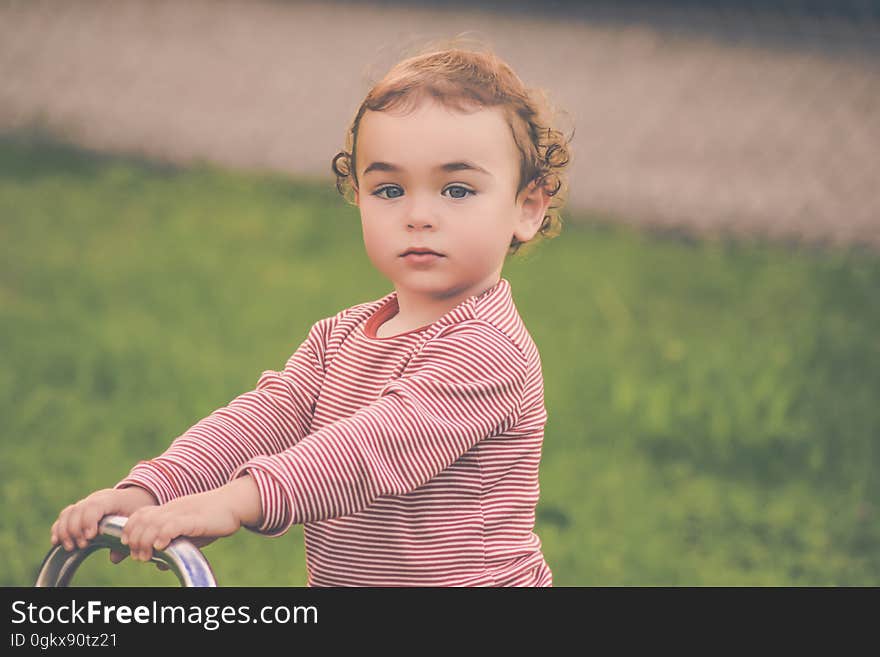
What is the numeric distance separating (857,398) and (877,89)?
354cm

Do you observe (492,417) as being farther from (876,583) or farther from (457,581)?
(876,583)

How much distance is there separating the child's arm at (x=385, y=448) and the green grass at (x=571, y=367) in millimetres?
2568

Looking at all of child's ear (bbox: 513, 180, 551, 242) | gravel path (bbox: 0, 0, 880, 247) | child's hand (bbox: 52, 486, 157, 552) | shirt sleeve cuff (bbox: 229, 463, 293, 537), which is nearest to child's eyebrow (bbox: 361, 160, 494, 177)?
child's ear (bbox: 513, 180, 551, 242)

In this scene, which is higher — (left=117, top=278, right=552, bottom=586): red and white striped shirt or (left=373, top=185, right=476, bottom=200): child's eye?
(left=373, top=185, right=476, bottom=200): child's eye

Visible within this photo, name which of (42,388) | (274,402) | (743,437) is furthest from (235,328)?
(274,402)

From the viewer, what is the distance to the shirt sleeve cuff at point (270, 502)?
165 cm

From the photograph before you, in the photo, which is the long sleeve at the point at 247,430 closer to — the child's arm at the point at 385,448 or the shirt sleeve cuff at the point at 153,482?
the shirt sleeve cuff at the point at 153,482

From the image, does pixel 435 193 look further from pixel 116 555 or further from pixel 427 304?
pixel 116 555

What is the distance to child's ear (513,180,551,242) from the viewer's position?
2.00 m

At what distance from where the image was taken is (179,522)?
5.22ft

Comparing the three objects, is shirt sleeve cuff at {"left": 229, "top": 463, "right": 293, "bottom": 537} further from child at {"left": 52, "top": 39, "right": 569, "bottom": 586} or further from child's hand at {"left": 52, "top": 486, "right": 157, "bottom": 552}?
child's hand at {"left": 52, "top": 486, "right": 157, "bottom": 552}

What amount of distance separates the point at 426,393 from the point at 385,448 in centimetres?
10

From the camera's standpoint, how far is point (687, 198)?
865 centimetres

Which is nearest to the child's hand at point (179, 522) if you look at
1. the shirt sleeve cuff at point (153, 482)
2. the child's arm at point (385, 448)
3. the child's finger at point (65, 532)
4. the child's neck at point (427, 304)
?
the child's arm at point (385, 448)
